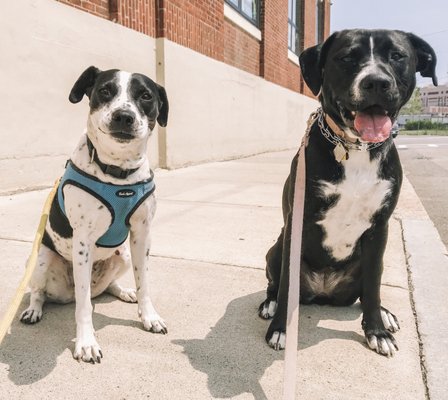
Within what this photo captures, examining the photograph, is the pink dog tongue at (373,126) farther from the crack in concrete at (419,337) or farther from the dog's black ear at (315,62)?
the crack in concrete at (419,337)

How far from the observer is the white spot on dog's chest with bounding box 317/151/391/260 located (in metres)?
2.14

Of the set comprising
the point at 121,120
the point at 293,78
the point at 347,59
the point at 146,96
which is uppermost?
the point at 293,78

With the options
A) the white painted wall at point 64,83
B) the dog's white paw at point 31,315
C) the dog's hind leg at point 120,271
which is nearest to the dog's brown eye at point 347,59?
the dog's hind leg at point 120,271

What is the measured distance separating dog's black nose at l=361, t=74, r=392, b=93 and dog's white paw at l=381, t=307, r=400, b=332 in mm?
1195

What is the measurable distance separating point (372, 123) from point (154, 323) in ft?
4.89

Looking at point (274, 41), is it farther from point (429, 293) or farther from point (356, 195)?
point (356, 195)

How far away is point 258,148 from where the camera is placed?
45.9 ft

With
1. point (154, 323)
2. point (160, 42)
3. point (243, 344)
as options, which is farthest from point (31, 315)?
point (160, 42)

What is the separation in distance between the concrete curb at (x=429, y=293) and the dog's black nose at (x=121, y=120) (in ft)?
5.76

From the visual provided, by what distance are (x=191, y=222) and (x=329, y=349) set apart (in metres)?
2.71

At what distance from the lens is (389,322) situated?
2348mm

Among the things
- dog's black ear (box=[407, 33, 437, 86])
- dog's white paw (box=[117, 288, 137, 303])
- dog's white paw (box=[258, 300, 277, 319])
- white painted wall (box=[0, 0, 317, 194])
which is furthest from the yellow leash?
white painted wall (box=[0, 0, 317, 194])

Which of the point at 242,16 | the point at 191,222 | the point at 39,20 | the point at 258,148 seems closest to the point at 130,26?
the point at 39,20

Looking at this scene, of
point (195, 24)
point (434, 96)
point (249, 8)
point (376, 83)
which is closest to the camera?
point (376, 83)
